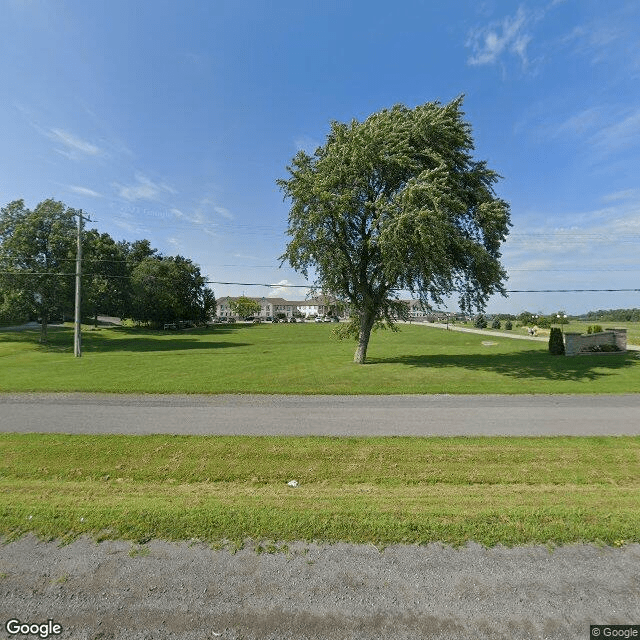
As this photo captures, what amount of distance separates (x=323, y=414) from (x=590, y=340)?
73.2ft

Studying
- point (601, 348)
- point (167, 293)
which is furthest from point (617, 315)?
point (167, 293)

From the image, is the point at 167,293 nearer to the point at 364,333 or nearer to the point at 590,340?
the point at 364,333

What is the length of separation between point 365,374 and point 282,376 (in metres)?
3.68

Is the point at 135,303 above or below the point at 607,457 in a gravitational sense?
above

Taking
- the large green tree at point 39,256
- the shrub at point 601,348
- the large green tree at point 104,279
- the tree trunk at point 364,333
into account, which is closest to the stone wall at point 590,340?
the shrub at point 601,348

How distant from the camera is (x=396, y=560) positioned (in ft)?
12.1

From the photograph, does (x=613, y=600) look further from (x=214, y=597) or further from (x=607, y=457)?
(x=607, y=457)

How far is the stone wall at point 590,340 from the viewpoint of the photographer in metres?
22.4

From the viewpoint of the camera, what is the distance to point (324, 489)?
5371mm

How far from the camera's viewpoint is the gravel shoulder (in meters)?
2.89

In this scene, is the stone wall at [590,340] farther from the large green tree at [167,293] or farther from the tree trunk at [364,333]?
the large green tree at [167,293]

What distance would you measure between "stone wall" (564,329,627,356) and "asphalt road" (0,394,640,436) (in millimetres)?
12048

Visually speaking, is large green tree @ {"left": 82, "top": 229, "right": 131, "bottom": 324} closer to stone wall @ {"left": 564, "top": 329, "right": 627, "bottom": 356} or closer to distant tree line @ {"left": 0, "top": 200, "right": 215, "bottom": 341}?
distant tree line @ {"left": 0, "top": 200, "right": 215, "bottom": 341}

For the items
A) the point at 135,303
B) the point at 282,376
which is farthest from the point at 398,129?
the point at 135,303
